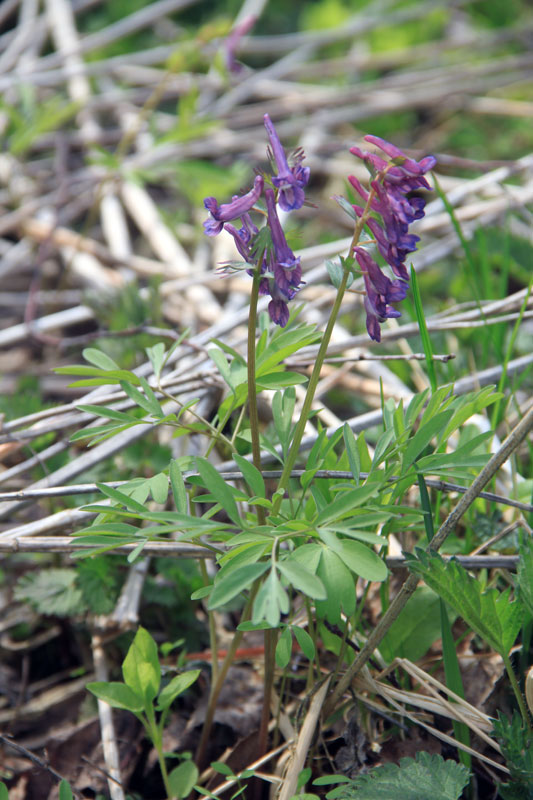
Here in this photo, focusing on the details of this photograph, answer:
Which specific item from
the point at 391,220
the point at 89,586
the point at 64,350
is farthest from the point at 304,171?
the point at 64,350

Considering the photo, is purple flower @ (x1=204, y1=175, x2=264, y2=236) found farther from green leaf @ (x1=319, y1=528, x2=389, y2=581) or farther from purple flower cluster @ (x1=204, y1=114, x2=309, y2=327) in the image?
green leaf @ (x1=319, y1=528, x2=389, y2=581)

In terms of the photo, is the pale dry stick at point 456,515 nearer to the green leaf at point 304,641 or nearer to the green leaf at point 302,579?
the green leaf at point 304,641

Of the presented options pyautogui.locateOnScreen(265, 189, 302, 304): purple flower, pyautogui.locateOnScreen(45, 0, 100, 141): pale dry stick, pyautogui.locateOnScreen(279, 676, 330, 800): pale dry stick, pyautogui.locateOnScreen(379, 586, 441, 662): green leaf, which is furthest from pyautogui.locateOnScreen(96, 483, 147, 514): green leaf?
pyautogui.locateOnScreen(45, 0, 100, 141): pale dry stick

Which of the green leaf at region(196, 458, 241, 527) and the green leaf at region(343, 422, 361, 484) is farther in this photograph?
the green leaf at region(343, 422, 361, 484)

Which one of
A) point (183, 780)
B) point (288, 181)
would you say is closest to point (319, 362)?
point (288, 181)

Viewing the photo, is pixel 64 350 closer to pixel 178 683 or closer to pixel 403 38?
pixel 178 683
